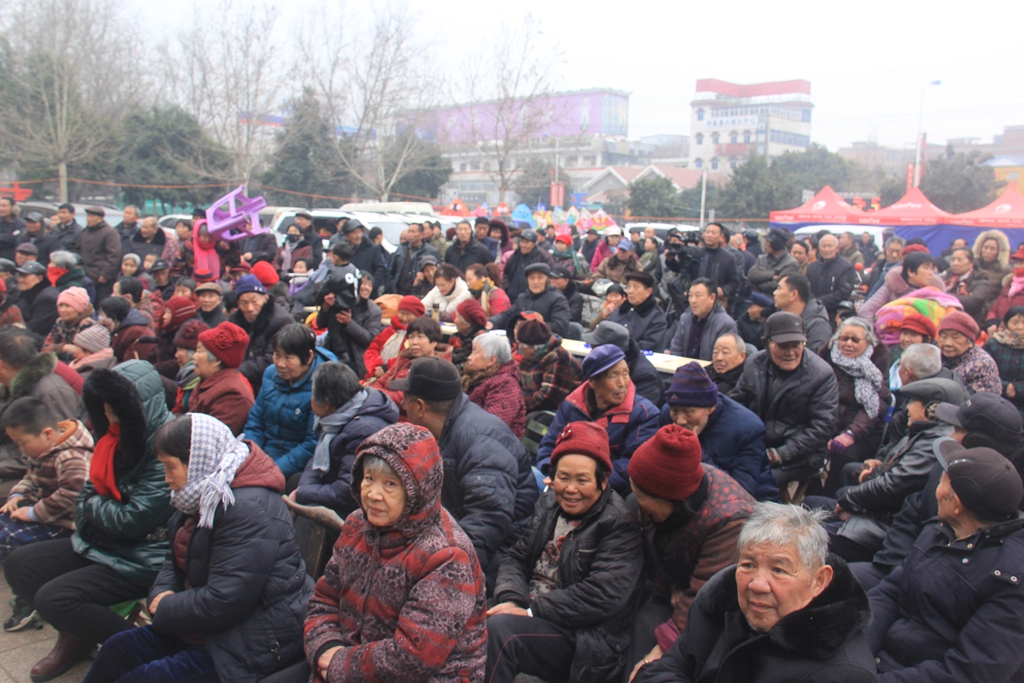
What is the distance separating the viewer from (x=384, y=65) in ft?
111

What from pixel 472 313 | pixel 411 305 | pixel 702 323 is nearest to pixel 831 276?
pixel 702 323

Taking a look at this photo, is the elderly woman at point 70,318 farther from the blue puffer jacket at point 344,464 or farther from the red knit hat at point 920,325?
the red knit hat at point 920,325

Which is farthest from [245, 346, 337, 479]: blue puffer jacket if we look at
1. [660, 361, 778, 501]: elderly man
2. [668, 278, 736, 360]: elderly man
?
[668, 278, 736, 360]: elderly man

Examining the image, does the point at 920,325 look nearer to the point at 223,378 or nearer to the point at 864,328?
the point at 864,328

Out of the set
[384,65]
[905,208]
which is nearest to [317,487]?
[905,208]

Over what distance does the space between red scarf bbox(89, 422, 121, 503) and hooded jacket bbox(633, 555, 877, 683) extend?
2831mm

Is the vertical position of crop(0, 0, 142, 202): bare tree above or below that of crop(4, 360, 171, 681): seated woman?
above

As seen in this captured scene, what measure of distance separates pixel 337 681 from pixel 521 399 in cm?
256

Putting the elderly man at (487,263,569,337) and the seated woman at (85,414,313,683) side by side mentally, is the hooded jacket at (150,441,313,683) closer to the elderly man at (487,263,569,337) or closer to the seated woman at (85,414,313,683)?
the seated woman at (85,414,313,683)

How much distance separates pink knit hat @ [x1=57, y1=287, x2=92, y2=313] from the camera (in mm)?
6586

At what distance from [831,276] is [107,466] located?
8340mm

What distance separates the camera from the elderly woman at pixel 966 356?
Answer: 4758 millimetres

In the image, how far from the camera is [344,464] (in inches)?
153

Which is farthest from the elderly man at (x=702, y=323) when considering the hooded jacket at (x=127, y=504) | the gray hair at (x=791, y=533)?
the hooded jacket at (x=127, y=504)
